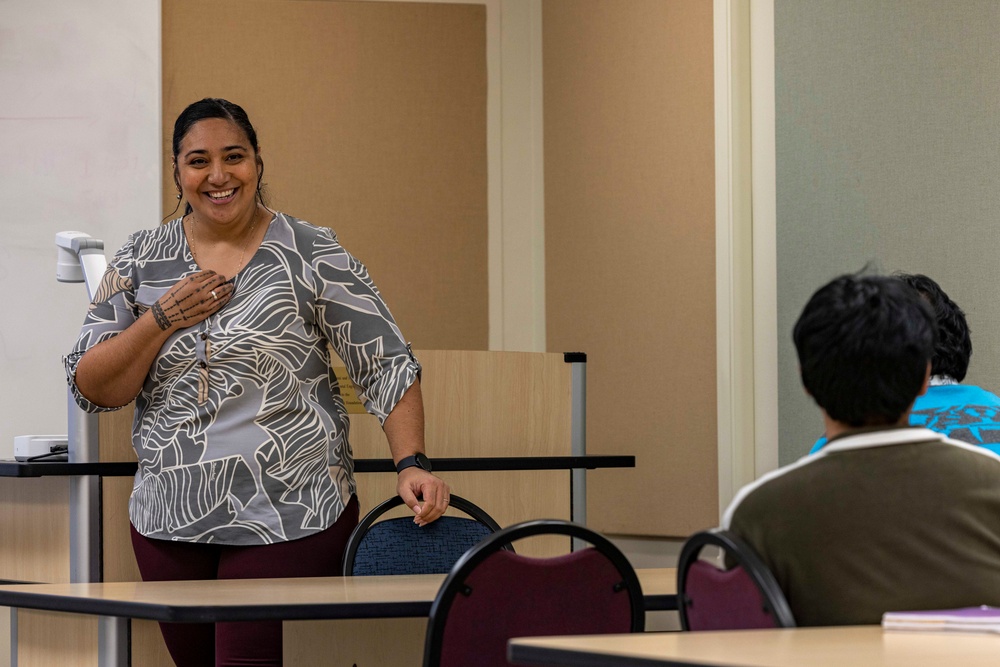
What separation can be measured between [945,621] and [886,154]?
214 centimetres

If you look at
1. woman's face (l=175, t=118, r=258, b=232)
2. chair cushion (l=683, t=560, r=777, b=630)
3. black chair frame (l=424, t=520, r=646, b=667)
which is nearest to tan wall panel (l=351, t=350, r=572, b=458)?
woman's face (l=175, t=118, r=258, b=232)

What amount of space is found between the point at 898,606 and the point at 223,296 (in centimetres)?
137

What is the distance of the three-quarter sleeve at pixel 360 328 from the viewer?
2350 millimetres

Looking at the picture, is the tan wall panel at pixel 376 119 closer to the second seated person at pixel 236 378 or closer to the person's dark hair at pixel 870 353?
the second seated person at pixel 236 378

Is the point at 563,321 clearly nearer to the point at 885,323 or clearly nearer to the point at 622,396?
the point at 622,396

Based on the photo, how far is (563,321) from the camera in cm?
479

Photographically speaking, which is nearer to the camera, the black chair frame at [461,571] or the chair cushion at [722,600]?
the chair cushion at [722,600]

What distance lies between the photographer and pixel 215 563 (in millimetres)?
2225

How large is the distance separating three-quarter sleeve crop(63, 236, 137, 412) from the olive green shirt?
1.40 meters

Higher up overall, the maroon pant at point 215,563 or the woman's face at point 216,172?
the woman's face at point 216,172

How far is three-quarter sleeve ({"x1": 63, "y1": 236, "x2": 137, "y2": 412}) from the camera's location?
231 cm

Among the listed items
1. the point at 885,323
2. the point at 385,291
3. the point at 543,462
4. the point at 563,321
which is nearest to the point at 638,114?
the point at 563,321

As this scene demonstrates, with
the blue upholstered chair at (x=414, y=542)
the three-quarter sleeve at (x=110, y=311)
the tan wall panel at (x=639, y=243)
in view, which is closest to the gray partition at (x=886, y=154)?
the tan wall panel at (x=639, y=243)

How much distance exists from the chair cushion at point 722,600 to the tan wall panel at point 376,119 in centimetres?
A: 350
